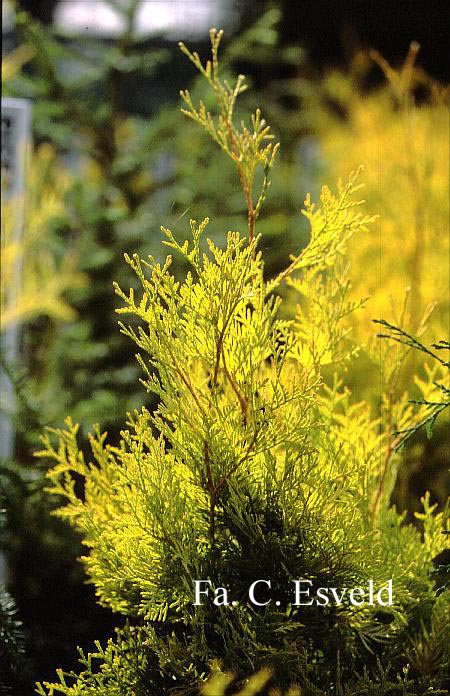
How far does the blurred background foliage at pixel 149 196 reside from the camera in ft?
4.01

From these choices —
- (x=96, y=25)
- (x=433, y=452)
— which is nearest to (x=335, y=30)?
(x=96, y=25)

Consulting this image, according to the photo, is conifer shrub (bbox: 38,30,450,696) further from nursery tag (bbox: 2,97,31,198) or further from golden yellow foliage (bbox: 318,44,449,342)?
nursery tag (bbox: 2,97,31,198)

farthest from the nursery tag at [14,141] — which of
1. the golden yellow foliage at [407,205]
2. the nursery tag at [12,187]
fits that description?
the golden yellow foliage at [407,205]

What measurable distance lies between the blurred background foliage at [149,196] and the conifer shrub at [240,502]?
11 centimetres

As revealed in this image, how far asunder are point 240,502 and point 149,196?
36.1 inches

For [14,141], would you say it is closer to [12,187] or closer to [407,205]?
[12,187]

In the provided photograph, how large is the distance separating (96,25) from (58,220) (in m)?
0.44

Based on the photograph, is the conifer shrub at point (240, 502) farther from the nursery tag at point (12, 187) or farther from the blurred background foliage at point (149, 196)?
the nursery tag at point (12, 187)

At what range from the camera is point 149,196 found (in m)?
1.66

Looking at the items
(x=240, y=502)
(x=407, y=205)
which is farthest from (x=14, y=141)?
(x=240, y=502)

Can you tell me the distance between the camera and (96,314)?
165 cm

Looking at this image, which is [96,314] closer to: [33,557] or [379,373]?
[33,557]

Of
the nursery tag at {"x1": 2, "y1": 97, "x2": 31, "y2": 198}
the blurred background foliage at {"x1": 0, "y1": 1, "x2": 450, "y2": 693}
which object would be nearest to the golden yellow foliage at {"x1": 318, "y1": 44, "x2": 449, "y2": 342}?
the blurred background foliage at {"x1": 0, "y1": 1, "x2": 450, "y2": 693}

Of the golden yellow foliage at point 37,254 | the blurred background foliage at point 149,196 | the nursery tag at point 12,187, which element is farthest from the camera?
the golden yellow foliage at point 37,254
